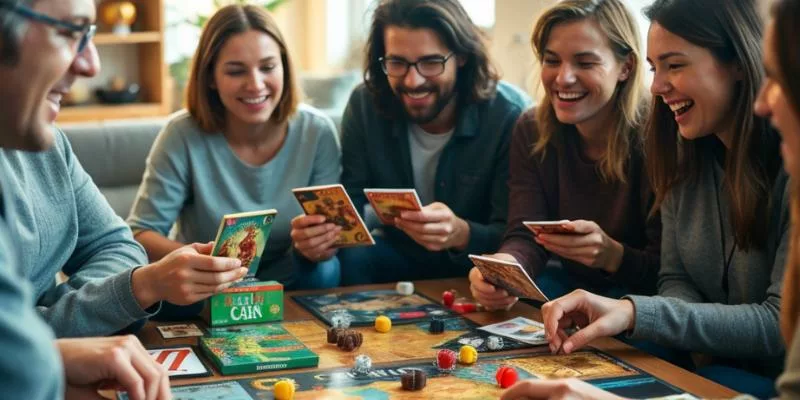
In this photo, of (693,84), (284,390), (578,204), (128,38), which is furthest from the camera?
(128,38)

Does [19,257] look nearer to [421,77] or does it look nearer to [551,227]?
[551,227]

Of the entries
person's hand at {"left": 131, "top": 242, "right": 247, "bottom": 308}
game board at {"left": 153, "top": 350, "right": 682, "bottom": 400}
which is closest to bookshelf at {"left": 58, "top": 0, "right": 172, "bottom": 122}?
person's hand at {"left": 131, "top": 242, "right": 247, "bottom": 308}

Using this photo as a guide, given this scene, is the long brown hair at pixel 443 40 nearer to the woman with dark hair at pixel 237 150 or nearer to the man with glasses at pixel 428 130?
the man with glasses at pixel 428 130

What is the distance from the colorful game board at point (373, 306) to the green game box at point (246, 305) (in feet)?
0.38

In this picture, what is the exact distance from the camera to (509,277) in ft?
8.09

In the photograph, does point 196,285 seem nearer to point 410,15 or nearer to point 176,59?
point 410,15

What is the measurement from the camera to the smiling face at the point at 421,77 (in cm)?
329

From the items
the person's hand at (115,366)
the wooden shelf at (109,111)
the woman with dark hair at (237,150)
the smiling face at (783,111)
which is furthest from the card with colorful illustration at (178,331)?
the wooden shelf at (109,111)

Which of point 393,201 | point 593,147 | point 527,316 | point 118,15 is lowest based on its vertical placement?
point 527,316

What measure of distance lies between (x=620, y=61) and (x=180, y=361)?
1475 mm

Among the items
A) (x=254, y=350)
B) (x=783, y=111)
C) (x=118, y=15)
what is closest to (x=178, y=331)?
(x=254, y=350)

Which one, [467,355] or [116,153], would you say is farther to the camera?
[116,153]

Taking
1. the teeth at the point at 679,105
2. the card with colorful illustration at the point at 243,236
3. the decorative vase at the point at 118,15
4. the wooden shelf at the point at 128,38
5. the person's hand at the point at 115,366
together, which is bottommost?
the person's hand at the point at 115,366

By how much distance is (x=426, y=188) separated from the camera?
344 cm
